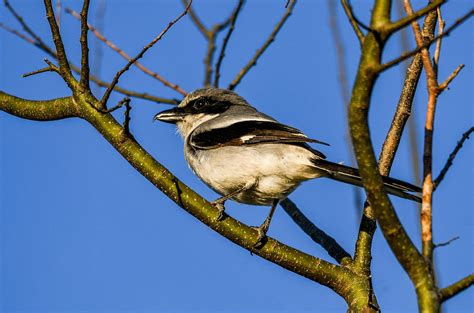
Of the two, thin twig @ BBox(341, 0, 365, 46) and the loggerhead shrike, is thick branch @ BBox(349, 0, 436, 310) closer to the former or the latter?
thin twig @ BBox(341, 0, 365, 46)

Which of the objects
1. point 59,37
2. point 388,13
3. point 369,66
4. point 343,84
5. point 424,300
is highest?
point 343,84

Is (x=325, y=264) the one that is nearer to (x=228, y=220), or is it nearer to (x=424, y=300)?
(x=228, y=220)

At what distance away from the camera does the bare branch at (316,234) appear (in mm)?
3637

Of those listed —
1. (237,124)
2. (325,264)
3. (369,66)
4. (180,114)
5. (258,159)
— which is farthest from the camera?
(180,114)

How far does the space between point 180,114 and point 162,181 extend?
1.70 metres

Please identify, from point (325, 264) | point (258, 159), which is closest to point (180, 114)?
point (258, 159)

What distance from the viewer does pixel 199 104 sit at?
507cm

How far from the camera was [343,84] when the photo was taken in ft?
14.5

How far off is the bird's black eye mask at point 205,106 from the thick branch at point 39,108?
150 cm

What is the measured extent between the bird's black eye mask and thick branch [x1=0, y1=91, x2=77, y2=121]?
1500mm

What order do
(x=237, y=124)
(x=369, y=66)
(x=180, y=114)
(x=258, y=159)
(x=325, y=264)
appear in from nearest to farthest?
1. (x=369, y=66)
2. (x=325, y=264)
3. (x=258, y=159)
4. (x=237, y=124)
5. (x=180, y=114)

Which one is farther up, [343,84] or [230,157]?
[343,84]

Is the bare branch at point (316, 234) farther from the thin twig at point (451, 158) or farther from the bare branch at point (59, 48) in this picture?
the bare branch at point (59, 48)

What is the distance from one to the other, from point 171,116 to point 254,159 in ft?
3.44
